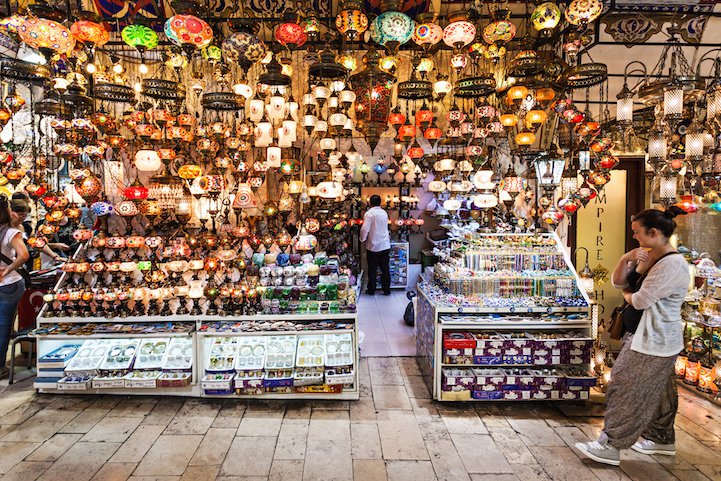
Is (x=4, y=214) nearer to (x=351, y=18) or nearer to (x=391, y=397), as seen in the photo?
(x=351, y=18)

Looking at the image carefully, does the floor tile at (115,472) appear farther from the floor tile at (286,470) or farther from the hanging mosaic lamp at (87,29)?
the hanging mosaic lamp at (87,29)

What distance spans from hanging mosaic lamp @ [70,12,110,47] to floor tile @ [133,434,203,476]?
10.4 feet

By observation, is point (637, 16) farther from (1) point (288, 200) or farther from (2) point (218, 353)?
(2) point (218, 353)

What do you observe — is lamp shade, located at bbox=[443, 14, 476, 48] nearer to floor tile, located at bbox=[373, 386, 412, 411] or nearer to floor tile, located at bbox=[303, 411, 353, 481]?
floor tile, located at bbox=[373, 386, 412, 411]

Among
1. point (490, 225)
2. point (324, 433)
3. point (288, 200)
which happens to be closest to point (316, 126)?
point (288, 200)

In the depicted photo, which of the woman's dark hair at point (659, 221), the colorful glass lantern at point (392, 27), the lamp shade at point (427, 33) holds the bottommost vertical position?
the woman's dark hair at point (659, 221)

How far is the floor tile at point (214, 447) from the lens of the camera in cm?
301

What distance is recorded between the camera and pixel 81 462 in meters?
2.99

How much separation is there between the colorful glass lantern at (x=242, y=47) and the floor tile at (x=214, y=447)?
2988mm

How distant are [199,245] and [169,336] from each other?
0.96 meters

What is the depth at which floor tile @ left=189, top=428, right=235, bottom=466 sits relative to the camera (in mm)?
3013

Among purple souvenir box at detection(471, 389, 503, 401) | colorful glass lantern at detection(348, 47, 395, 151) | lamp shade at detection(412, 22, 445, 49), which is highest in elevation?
lamp shade at detection(412, 22, 445, 49)

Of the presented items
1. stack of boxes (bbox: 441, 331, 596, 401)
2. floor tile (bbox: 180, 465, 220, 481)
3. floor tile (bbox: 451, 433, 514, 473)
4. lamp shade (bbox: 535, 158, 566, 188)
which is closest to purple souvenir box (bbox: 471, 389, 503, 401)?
stack of boxes (bbox: 441, 331, 596, 401)

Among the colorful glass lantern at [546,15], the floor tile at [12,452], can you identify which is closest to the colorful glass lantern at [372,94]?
the colorful glass lantern at [546,15]
